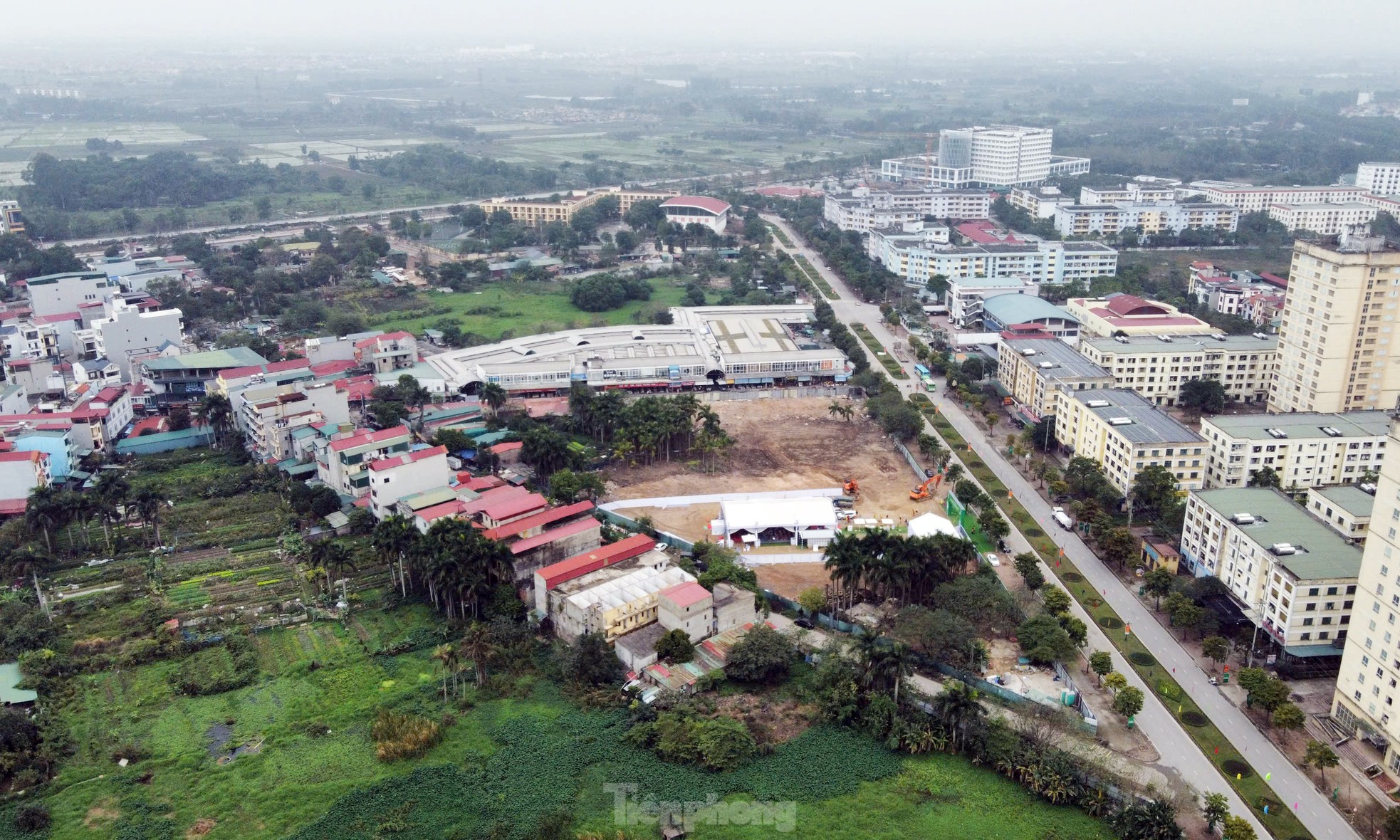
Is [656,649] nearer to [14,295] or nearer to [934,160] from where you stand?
[14,295]

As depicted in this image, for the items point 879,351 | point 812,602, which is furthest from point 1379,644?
point 879,351

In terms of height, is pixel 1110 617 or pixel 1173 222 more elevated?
pixel 1173 222

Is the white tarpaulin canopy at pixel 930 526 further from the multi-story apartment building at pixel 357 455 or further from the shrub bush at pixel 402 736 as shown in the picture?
the multi-story apartment building at pixel 357 455

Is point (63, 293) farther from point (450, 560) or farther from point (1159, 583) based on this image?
point (1159, 583)

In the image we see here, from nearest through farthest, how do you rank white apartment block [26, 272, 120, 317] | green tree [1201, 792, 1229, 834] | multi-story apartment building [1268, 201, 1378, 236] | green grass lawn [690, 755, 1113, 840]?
1. green tree [1201, 792, 1229, 834]
2. green grass lawn [690, 755, 1113, 840]
3. white apartment block [26, 272, 120, 317]
4. multi-story apartment building [1268, 201, 1378, 236]

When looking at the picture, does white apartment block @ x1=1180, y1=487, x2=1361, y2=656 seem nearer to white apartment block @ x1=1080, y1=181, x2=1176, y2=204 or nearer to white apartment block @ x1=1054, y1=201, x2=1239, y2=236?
white apartment block @ x1=1054, y1=201, x2=1239, y2=236

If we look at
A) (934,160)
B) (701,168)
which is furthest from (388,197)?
(934,160)

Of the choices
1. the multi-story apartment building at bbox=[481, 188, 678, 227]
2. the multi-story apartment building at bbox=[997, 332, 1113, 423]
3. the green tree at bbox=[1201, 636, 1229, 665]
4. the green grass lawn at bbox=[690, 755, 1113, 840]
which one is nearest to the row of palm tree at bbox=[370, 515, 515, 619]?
the green grass lawn at bbox=[690, 755, 1113, 840]
